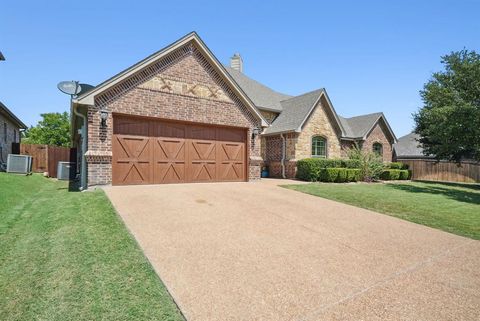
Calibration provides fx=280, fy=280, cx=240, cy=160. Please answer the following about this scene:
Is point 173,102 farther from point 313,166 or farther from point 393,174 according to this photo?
point 393,174

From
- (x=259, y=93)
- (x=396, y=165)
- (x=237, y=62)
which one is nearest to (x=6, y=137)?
(x=259, y=93)

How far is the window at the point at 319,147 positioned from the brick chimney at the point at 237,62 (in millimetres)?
11428

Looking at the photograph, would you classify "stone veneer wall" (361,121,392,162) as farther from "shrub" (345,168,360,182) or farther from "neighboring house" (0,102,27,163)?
"neighboring house" (0,102,27,163)

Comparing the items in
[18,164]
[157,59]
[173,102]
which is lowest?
[18,164]

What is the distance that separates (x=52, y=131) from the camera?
5369 centimetres

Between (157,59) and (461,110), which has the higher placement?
(157,59)

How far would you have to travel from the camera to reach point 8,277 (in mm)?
3693

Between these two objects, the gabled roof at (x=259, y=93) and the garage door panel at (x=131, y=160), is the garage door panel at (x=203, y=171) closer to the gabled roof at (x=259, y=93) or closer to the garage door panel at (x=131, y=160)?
the garage door panel at (x=131, y=160)

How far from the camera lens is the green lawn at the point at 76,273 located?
291cm

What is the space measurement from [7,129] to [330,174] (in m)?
22.7

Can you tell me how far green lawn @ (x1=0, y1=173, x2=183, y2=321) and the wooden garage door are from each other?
4847 mm

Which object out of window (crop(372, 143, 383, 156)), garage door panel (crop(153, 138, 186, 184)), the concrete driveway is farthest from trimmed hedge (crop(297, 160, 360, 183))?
window (crop(372, 143, 383, 156))

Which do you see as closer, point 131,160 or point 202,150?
point 131,160

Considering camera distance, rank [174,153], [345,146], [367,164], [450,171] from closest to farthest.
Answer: [174,153] → [367,164] → [345,146] → [450,171]
